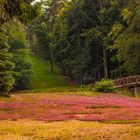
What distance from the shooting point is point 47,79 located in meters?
106

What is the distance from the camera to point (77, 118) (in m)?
33.5

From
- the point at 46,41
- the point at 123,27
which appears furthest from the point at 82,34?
the point at 46,41

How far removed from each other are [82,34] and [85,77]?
8912 mm

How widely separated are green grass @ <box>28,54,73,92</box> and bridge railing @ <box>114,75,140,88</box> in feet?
77.4

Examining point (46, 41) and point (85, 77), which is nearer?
point (85, 77)

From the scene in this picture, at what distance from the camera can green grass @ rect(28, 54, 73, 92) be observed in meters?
97.3

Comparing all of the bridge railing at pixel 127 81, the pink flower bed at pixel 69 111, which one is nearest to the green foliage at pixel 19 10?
the pink flower bed at pixel 69 111

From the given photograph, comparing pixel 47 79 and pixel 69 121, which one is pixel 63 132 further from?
pixel 47 79

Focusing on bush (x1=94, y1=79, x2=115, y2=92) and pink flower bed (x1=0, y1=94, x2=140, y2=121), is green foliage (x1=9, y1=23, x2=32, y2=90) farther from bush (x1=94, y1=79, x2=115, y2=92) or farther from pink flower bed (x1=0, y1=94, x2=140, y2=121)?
pink flower bed (x1=0, y1=94, x2=140, y2=121)

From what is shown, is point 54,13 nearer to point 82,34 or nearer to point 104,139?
point 82,34

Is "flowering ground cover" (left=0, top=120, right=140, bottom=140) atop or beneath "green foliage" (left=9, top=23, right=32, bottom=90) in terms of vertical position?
beneath

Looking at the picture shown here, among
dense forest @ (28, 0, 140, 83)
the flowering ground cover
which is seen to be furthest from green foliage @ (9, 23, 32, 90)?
the flowering ground cover

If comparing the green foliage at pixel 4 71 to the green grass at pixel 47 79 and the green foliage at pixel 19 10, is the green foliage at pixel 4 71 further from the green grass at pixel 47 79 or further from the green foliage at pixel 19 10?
the green grass at pixel 47 79

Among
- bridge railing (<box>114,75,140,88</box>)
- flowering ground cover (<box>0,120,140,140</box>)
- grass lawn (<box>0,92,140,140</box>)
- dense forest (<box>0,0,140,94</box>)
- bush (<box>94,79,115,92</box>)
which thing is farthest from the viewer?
dense forest (<box>0,0,140,94</box>)
